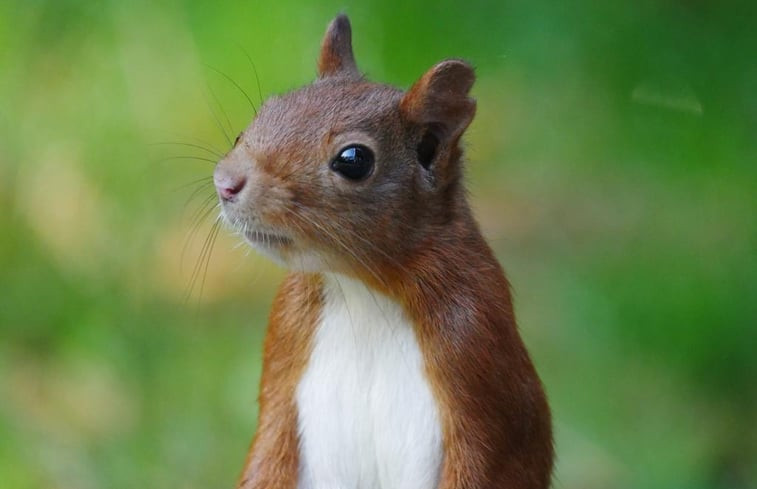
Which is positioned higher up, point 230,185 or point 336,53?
point 336,53

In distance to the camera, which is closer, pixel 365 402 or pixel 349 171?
pixel 349 171

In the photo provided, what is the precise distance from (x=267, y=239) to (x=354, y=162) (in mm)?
161

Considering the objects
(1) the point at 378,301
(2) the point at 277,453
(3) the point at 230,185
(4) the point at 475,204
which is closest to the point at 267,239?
(3) the point at 230,185

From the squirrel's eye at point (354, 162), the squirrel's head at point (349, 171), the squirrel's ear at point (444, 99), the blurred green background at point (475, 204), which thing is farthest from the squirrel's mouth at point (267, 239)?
the blurred green background at point (475, 204)

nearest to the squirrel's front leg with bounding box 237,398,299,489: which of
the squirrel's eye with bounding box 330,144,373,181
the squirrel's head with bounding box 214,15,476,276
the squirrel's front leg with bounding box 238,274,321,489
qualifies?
the squirrel's front leg with bounding box 238,274,321,489

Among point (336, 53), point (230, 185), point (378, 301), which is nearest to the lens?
point (230, 185)

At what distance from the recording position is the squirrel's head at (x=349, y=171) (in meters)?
1.63

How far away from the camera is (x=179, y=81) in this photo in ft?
10.00

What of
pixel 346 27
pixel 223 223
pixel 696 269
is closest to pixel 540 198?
pixel 696 269

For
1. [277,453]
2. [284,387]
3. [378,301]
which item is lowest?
[277,453]

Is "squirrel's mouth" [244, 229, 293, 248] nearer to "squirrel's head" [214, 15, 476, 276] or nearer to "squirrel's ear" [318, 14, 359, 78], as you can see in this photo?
"squirrel's head" [214, 15, 476, 276]

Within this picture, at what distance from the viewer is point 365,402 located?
181cm

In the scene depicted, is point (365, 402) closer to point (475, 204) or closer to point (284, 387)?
point (284, 387)

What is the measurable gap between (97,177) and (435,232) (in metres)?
1.61
